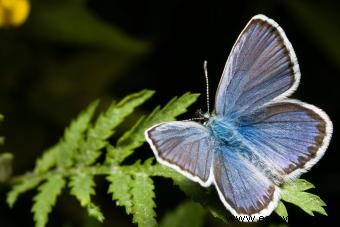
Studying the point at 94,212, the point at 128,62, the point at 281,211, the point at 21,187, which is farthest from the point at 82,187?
the point at 128,62

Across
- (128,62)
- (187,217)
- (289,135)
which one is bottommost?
(187,217)

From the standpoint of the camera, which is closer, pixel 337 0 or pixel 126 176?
pixel 126 176

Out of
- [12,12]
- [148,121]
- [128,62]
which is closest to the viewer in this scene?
[148,121]

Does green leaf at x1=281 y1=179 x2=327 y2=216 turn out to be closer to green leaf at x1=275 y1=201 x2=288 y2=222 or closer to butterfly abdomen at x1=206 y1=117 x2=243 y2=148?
green leaf at x1=275 y1=201 x2=288 y2=222

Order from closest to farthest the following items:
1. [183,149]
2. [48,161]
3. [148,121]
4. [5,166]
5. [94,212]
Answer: [183,149]
[94,212]
[148,121]
[5,166]
[48,161]

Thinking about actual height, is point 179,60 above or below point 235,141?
below

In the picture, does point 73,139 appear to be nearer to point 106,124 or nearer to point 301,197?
point 106,124

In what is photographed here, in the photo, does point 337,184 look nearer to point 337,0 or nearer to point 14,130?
point 337,0

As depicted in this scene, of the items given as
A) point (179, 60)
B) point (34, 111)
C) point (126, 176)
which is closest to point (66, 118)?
point (34, 111)
